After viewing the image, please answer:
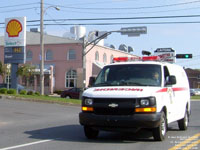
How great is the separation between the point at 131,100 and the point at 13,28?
24.2m

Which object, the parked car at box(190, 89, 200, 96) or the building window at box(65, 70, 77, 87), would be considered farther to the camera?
the parked car at box(190, 89, 200, 96)

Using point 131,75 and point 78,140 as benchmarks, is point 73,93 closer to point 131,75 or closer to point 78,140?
point 131,75

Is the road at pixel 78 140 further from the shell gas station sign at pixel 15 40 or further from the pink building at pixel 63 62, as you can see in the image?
the pink building at pixel 63 62

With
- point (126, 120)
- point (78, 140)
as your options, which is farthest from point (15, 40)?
point (126, 120)

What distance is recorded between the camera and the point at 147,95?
8930 mm

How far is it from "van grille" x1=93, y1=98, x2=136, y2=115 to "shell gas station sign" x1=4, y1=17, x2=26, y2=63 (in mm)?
22668

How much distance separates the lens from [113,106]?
9.05 meters

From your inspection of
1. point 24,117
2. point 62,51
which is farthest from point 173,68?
point 62,51

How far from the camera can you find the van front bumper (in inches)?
348

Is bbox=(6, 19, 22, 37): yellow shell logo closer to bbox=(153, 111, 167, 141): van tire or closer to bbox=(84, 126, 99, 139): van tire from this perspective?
bbox=(84, 126, 99, 139): van tire

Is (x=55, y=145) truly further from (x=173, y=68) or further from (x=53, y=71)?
(x=53, y=71)

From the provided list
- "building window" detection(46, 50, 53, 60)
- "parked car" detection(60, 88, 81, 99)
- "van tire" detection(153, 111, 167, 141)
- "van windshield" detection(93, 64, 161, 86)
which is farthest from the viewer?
"building window" detection(46, 50, 53, 60)

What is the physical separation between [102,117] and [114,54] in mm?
53128

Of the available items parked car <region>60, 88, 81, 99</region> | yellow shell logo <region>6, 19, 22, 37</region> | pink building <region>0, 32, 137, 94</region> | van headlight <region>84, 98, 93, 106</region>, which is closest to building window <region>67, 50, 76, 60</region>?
pink building <region>0, 32, 137, 94</region>
